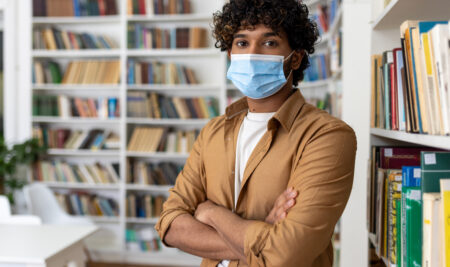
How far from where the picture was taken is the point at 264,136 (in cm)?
142

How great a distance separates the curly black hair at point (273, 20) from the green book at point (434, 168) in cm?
65

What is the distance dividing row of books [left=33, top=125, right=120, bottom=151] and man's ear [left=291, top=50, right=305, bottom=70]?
3619mm

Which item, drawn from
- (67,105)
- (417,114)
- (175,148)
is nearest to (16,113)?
(67,105)

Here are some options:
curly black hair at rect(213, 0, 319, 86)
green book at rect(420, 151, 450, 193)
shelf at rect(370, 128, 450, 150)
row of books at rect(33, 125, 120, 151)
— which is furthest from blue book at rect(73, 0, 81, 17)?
green book at rect(420, 151, 450, 193)

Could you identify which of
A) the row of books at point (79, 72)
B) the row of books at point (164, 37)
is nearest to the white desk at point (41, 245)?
the row of books at point (79, 72)

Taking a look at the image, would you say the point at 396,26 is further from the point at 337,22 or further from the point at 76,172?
the point at 76,172

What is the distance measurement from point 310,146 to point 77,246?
1.75m

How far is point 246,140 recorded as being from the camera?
1467 mm

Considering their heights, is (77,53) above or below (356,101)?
above

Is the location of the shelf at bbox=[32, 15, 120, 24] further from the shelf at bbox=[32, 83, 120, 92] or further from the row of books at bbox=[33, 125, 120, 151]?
the row of books at bbox=[33, 125, 120, 151]

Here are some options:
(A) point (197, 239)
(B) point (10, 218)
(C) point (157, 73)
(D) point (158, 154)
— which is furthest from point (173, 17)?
(A) point (197, 239)

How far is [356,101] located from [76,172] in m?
3.47

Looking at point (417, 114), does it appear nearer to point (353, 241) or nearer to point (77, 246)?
point (353, 241)

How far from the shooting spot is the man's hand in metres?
1.27
